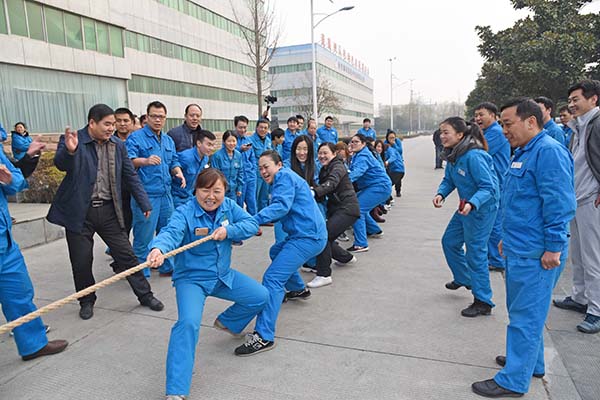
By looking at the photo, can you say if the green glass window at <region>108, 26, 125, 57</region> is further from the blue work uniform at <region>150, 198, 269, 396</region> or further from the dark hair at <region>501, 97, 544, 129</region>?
the dark hair at <region>501, 97, 544, 129</region>

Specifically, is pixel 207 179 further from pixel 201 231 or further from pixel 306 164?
pixel 306 164

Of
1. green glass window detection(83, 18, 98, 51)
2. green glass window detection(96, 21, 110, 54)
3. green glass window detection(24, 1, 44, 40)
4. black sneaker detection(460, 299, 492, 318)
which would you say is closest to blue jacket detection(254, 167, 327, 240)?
black sneaker detection(460, 299, 492, 318)

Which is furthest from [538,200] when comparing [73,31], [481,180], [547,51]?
[73,31]

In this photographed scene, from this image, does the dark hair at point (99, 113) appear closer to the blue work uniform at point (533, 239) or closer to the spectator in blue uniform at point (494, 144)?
the blue work uniform at point (533, 239)

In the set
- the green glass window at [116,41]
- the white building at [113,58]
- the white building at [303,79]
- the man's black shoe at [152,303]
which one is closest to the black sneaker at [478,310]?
the man's black shoe at [152,303]

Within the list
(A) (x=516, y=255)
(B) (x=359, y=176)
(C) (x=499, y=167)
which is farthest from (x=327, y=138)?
(A) (x=516, y=255)

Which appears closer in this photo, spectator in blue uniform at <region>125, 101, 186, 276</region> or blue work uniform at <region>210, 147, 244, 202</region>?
spectator in blue uniform at <region>125, 101, 186, 276</region>

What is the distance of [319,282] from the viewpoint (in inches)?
169

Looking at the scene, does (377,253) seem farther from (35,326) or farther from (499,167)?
(35,326)

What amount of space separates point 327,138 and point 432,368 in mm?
7814

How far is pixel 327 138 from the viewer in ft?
33.2

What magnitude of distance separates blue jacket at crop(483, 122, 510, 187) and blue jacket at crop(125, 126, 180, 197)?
138 inches

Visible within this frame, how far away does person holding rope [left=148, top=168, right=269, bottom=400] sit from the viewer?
249 cm

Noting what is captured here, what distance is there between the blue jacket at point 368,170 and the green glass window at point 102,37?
1634cm
